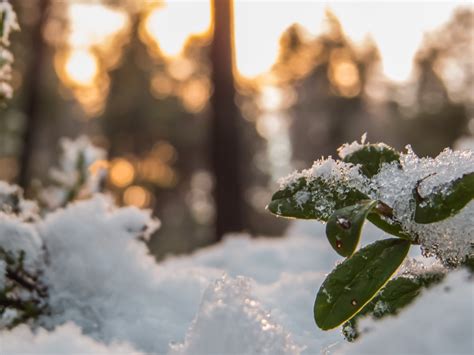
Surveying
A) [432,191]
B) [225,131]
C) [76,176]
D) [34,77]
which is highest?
[34,77]

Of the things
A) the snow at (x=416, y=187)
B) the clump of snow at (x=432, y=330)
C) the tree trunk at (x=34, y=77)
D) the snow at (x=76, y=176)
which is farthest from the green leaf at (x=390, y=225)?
the tree trunk at (x=34, y=77)

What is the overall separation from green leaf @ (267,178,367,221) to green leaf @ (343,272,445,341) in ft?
0.36

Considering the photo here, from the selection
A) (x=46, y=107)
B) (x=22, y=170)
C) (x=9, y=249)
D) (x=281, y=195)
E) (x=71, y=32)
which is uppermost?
(x=71, y=32)

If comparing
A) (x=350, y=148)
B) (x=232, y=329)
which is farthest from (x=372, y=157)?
(x=232, y=329)

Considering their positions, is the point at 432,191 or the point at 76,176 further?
the point at 76,176

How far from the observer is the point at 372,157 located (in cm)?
81

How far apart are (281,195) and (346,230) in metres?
0.16

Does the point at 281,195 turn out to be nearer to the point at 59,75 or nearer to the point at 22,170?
the point at 22,170

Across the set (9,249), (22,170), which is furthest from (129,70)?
(9,249)

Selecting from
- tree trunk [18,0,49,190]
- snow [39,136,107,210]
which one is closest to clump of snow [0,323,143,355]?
snow [39,136,107,210]

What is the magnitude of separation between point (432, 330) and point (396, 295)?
0.97 feet

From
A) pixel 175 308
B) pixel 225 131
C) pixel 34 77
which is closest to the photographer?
pixel 175 308

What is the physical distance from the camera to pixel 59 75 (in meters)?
16.1

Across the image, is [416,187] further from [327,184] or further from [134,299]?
[134,299]
